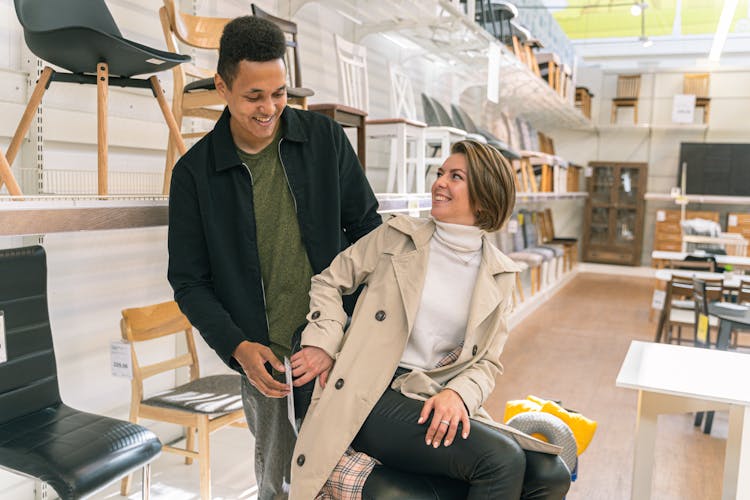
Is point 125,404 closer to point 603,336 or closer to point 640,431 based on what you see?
point 640,431

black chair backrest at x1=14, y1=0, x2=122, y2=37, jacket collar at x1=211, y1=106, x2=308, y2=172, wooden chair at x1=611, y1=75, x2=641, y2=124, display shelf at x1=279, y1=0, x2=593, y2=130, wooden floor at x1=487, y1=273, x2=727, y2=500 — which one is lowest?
wooden floor at x1=487, y1=273, x2=727, y2=500

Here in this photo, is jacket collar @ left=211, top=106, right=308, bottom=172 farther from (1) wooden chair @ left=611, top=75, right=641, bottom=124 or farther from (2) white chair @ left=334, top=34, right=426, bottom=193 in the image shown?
(1) wooden chair @ left=611, top=75, right=641, bottom=124

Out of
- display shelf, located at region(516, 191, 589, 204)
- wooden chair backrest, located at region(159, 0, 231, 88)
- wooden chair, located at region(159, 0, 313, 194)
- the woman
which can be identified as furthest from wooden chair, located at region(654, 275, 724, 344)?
wooden chair backrest, located at region(159, 0, 231, 88)

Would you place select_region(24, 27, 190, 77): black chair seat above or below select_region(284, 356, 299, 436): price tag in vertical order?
above

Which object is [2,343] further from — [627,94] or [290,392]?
[627,94]

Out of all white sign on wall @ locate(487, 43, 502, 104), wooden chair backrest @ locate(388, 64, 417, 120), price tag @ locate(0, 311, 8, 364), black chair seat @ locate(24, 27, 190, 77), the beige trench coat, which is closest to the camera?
the beige trench coat

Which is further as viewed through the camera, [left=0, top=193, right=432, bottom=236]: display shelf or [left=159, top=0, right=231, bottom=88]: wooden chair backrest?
[left=159, top=0, right=231, bottom=88]: wooden chair backrest

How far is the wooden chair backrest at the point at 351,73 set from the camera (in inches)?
149

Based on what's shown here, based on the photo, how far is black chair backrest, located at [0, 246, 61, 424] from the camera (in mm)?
1897

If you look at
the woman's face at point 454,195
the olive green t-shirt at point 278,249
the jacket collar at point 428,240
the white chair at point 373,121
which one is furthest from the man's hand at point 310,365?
the white chair at point 373,121

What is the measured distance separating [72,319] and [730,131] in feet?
33.9

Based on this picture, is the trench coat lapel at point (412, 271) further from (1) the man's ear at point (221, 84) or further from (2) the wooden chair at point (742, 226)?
(2) the wooden chair at point (742, 226)

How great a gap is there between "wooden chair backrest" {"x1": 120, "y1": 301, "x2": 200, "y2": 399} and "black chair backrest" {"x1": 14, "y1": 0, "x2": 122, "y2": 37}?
3.47 feet

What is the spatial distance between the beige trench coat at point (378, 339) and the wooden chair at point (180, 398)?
110 centimetres
